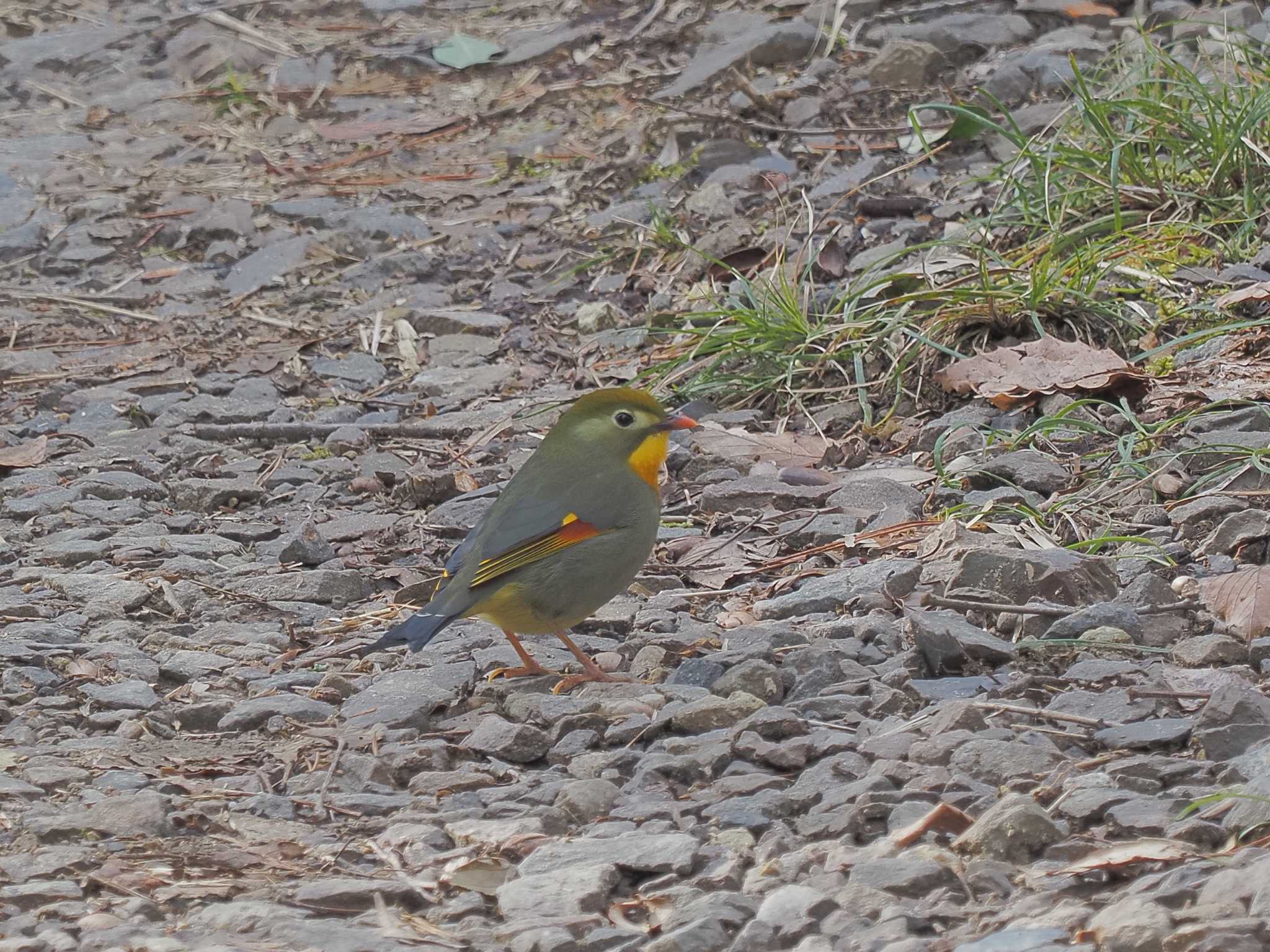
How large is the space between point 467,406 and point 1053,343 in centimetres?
232

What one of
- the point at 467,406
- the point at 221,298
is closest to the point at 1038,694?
the point at 467,406

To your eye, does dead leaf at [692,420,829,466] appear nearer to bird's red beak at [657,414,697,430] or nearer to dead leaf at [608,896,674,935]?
bird's red beak at [657,414,697,430]

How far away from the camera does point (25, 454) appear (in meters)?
6.33

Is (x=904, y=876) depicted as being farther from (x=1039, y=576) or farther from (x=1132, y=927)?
(x=1039, y=576)

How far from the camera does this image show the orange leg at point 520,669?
4488 mm

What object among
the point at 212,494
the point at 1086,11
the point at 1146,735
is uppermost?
the point at 1086,11

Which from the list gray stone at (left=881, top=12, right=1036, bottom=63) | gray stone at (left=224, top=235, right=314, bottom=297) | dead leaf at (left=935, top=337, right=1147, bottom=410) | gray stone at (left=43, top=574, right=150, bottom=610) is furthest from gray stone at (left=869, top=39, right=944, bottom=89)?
gray stone at (left=43, top=574, right=150, bottom=610)

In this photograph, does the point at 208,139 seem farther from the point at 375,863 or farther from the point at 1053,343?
the point at 375,863

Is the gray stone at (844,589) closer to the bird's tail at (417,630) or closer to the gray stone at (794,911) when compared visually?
the bird's tail at (417,630)

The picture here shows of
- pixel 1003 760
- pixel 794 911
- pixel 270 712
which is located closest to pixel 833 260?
pixel 270 712

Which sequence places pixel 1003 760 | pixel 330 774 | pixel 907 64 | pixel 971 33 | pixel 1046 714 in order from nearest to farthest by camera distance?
pixel 1003 760, pixel 1046 714, pixel 330 774, pixel 907 64, pixel 971 33

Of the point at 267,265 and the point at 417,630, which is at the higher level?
the point at 417,630

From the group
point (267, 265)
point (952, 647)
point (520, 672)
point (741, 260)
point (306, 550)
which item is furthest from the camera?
point (267, 265)

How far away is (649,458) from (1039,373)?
1623 millimetres
